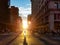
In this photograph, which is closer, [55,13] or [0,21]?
[55,13]

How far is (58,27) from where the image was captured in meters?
66.9

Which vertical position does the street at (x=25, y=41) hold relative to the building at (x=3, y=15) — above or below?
below

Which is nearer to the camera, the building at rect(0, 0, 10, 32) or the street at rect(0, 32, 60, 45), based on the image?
the street at rect(0, 32, 60, 45)

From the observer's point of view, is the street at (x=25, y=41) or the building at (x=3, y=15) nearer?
the street at (x=25, y=41)

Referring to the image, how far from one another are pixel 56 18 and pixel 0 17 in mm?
48805

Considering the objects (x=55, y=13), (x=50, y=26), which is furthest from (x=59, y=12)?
(x=50, y=26)

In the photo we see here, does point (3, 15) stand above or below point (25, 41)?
above

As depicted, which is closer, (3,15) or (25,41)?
(25,41)

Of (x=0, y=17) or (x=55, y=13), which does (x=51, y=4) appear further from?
(x=0, y=17)

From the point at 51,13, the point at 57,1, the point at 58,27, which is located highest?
the point at 57,1

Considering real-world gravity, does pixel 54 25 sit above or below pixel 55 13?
below

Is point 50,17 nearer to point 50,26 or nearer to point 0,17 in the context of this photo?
point 50,26

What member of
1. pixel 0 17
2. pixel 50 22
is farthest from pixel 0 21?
pixel 50 22

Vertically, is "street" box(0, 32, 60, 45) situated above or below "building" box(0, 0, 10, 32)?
below
